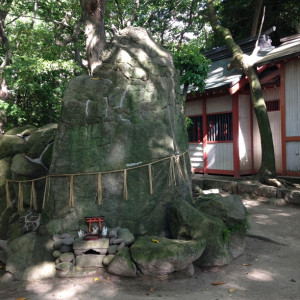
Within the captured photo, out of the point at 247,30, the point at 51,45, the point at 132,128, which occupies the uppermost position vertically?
the point at 247,30

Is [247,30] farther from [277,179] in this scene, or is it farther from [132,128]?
[132,128]

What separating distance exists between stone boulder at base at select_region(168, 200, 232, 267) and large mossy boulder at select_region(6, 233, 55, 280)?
200cm

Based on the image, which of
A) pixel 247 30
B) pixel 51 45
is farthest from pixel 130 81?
pixel 247 30

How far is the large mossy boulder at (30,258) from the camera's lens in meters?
4.61

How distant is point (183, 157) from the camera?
629 centimetres

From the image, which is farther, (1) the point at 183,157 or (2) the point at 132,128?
(1) the point at 183,157

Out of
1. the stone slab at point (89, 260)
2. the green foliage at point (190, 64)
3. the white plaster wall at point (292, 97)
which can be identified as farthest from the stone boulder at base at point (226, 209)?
the white plaster wall at point (292, 97)

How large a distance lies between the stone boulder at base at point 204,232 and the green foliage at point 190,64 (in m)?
5.71

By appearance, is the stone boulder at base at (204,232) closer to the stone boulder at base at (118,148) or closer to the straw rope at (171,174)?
the stone boulder at base at (118,148)

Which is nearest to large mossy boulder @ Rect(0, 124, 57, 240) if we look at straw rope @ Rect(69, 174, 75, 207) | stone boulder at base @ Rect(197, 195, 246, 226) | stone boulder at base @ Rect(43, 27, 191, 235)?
stone boulder at base @ Rect(43, 27, 191, 235)

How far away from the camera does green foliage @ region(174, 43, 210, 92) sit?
9.83 metres

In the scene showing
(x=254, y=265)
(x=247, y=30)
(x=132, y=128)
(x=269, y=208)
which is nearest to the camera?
(x=254, y=265)

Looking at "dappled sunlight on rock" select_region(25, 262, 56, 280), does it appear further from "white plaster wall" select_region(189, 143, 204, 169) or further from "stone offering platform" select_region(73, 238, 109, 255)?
"white plaster wall" select_region(189, 143, 204, 169)

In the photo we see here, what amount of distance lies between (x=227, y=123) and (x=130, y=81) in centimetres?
766
